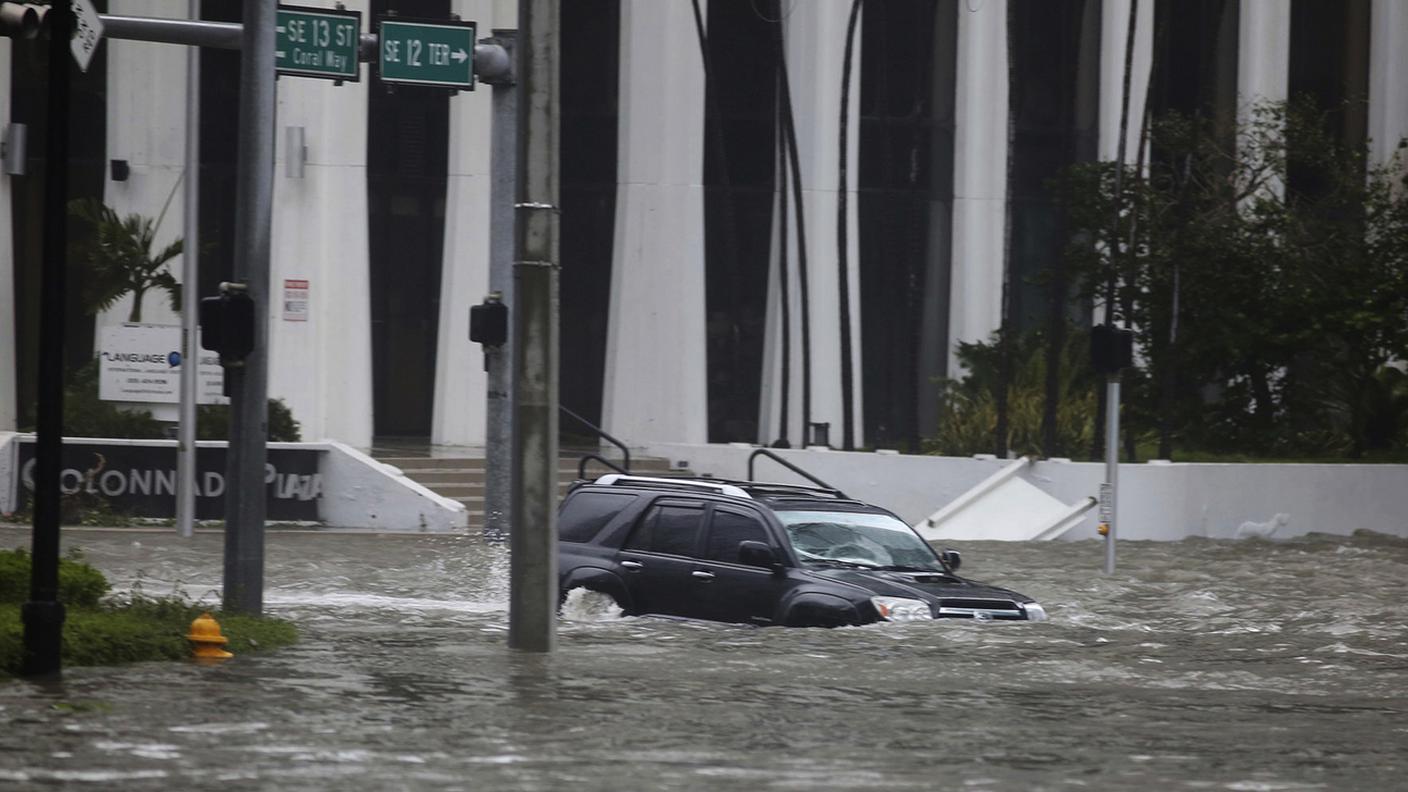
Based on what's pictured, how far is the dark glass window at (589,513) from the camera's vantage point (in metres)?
16.6

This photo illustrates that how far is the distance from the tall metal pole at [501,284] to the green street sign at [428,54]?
1374 millimetres

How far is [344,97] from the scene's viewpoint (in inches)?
1299

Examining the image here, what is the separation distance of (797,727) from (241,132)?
7556mm

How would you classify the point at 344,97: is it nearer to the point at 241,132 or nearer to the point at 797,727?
the point at 241,132

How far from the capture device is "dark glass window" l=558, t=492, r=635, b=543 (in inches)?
653

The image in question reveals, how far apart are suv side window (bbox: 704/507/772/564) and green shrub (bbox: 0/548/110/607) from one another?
15.1ft

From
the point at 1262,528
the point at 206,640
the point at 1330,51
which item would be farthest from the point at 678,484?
the point at 1330,51

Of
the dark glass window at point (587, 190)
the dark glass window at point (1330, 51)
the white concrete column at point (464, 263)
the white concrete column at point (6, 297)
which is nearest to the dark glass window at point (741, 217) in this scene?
the dark glass window at point (587, 190)

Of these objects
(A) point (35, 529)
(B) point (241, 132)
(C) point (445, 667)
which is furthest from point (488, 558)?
(A) point (35, 529)

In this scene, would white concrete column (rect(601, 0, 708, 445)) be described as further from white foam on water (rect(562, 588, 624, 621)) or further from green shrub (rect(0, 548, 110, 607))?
green shrub (rect(0, 548, 110, 607))

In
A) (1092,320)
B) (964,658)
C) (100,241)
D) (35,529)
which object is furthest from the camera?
(1092,320)

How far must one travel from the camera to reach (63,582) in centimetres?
1354

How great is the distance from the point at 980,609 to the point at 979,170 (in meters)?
21.6

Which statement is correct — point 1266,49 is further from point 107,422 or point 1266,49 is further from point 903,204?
point 107,422
